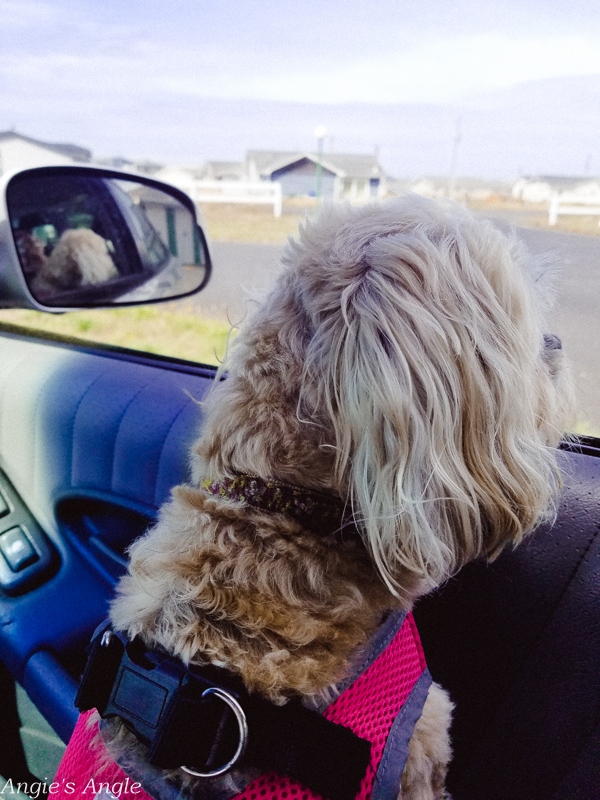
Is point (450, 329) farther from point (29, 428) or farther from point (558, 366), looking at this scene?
point (29, 428)

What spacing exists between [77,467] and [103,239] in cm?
111

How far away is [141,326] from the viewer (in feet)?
14.9

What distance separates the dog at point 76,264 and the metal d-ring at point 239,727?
2035 mm

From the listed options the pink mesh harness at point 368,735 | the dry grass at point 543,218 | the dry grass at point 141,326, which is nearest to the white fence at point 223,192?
the dry grass at point 141,326

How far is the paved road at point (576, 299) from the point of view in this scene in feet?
5.59

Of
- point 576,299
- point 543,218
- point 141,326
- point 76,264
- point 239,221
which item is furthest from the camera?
point 239,221

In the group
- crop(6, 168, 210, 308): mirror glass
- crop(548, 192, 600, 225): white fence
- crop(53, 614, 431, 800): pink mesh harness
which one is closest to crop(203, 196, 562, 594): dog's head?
crop(53, 614, 431, 800): pink mesh harness

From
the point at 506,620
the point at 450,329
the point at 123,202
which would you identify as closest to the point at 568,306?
the point at 450,329

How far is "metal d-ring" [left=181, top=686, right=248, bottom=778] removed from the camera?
3.79 ft

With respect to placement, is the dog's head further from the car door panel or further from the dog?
the dog

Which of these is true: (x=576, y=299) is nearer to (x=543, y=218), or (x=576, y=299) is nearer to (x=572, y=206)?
(x=543, y=218)

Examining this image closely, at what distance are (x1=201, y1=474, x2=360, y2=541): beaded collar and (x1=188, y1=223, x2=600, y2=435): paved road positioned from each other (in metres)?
0.50

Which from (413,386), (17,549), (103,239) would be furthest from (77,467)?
(413,386)

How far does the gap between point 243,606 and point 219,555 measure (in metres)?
0.11
